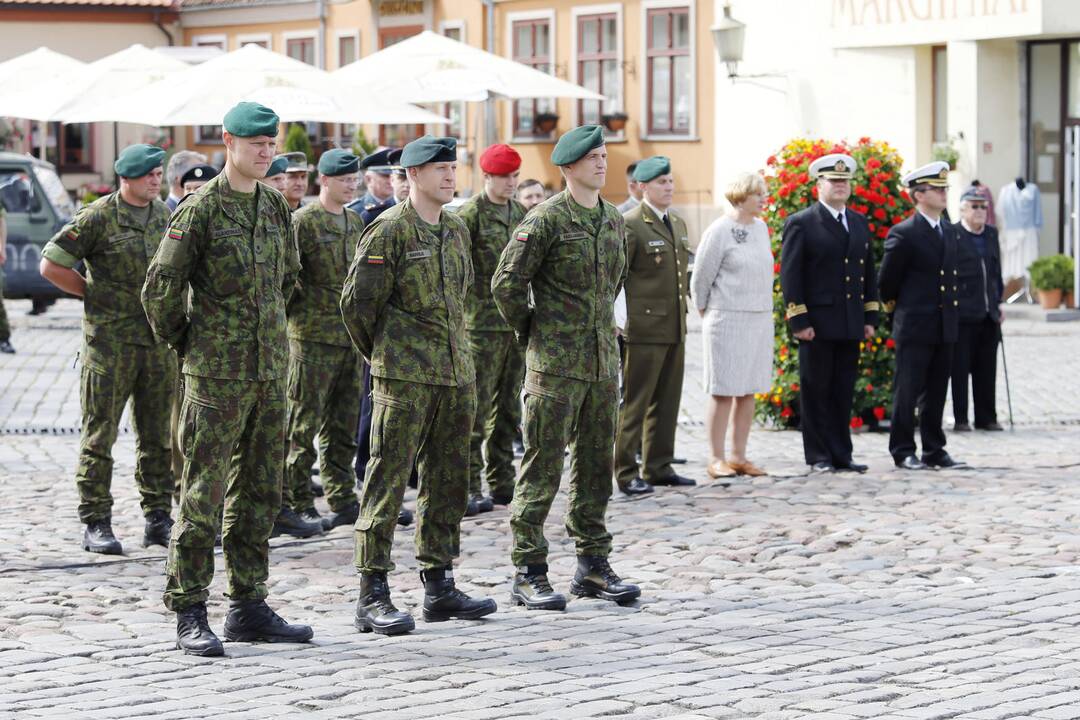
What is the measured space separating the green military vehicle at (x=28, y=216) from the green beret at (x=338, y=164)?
14.0 meters

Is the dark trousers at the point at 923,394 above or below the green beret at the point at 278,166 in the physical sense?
below

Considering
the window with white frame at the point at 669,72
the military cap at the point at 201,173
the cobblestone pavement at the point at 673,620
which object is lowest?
the cobblestone pavement at the point at 673,620

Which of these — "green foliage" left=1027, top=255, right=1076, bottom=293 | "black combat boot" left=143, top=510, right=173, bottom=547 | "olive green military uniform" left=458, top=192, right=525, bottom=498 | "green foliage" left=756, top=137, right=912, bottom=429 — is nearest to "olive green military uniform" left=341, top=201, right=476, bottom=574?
"black combat boot" left=143, top=510, right=173, bottom=547

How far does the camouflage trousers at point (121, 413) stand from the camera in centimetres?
963

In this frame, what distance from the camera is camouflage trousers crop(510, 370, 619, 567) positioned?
8398 mm

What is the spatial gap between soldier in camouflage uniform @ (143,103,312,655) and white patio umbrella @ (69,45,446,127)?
6071 mm

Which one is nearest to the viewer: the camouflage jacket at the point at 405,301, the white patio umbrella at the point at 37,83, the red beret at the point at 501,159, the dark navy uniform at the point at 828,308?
the camouflage jacket at the point at 405,301

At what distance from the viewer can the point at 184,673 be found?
703 centimetres

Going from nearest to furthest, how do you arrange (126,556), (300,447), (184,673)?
(184,673) → (126,556) → (300,447)

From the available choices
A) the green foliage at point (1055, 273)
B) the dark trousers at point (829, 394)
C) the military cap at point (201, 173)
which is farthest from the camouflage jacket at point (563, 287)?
the green foliage at point (1055, 273)

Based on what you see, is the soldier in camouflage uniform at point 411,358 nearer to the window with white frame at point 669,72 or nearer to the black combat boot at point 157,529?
the black combat boot at point 157,529

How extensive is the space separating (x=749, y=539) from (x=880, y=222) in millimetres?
4557

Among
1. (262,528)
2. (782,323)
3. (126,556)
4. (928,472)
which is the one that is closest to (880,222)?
(782,323)

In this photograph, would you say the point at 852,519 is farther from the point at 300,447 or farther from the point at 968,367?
the point at 968,367
